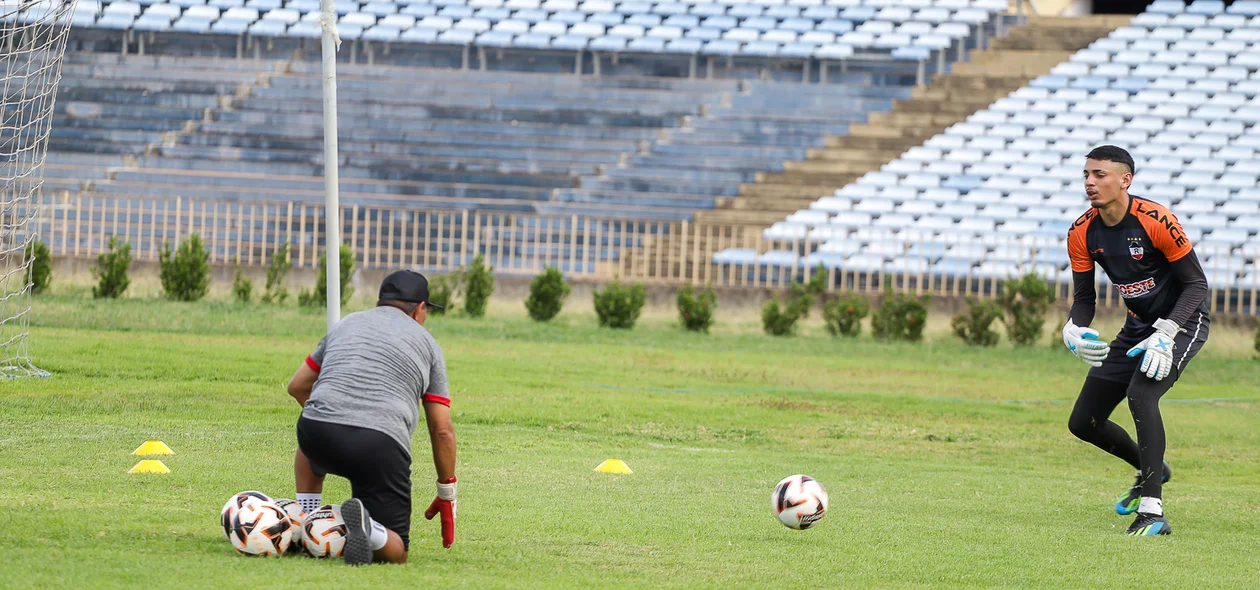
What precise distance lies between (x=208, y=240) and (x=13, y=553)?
67.1 feet

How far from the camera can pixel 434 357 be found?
20.0 ft

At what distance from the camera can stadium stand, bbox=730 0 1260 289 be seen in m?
26.8

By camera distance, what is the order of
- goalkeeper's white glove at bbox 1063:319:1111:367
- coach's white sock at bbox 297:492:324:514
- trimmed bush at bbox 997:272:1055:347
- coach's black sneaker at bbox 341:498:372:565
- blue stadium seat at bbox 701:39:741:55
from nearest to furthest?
coach's black sneaker at bbox 341:498:372:565, coach's white sock at bbox 297:492:324:514, goalkeeper's white glove at bbox 1063:319:1111:367, trimmed bush at bbox 997:272:1055:347, blue stadium seat at bbox 701:39:741:55

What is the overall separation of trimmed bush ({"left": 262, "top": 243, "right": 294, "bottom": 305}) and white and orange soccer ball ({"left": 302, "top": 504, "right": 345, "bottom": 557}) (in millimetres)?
17876

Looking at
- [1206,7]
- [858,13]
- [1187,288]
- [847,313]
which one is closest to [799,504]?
[1187,288]

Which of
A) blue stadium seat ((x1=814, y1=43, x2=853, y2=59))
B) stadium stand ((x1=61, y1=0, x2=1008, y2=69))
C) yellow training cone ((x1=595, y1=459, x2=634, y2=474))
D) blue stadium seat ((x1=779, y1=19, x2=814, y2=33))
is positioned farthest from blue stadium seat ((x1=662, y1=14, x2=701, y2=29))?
yellow training cone ((x1=595, y1=459, x2=634, y2=474))

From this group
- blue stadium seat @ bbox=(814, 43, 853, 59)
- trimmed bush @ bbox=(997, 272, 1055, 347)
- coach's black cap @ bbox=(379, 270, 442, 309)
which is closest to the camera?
coach's black cap @ bbox=(379, 270, 442, 309)

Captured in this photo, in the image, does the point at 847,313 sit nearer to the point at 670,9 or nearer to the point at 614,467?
the point at 614,467

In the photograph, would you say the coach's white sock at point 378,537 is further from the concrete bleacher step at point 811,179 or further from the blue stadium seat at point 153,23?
the blue stadium seat at point 153,23

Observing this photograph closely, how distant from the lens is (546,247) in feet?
85.4

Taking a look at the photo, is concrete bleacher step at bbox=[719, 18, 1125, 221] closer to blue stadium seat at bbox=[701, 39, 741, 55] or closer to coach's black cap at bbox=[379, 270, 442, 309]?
blue stadium seat at bbox=[701, 39, 741, 55]

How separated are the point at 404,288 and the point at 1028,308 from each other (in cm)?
1899

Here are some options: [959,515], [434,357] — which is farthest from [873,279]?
[434,357]

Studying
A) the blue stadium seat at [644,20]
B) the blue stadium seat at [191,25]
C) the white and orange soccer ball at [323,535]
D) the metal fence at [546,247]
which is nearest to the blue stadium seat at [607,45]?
the blue stadium seat at [644,20]
